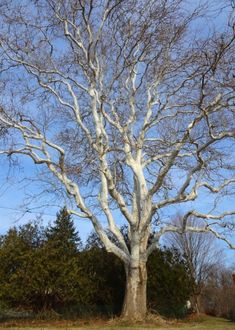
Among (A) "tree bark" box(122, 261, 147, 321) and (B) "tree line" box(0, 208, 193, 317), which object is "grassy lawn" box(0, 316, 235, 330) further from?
(B) "tree line" box(0, 208, 193, 317)

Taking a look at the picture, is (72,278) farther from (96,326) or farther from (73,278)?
(96,326)

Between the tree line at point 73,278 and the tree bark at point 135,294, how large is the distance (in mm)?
2657

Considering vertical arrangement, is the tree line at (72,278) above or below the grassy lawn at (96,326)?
above

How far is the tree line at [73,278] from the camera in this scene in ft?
65.2

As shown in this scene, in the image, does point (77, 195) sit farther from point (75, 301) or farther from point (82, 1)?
point (82, 1)

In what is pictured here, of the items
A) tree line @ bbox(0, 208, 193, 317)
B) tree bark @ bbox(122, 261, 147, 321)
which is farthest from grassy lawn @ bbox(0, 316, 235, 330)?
tree line @ bbox(0, 208, 193, 317)

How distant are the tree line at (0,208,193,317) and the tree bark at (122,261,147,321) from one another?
105 inches

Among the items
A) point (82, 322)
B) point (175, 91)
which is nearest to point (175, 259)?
point (82, 322)

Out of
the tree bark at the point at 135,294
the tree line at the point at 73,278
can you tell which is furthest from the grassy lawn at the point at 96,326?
the tree line at the point at 73,278

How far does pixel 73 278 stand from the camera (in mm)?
20219

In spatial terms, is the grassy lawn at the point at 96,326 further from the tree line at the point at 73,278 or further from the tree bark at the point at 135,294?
the tree line at the point at 73,278

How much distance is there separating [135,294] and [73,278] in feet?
11.0

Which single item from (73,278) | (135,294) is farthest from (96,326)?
(73,278)

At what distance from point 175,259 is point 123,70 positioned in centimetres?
952
